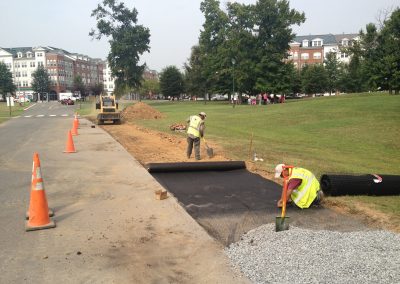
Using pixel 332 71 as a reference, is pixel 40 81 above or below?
above

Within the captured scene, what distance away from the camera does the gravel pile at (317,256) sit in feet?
13.7

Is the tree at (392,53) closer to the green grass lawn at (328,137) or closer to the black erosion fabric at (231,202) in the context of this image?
the green grass lawn at (328,137)

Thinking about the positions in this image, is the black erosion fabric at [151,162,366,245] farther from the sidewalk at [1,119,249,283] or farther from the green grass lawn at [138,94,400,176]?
the green grass lawn at [138,94,400,176]

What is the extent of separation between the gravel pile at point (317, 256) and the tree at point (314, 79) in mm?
75173

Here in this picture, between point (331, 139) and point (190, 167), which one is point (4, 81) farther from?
point (190, 167)

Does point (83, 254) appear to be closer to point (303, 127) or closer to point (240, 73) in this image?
point (303, 127)

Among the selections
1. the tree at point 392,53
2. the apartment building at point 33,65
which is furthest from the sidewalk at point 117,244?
the apartment building at point 33,65

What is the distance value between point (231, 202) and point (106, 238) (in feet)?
9.26

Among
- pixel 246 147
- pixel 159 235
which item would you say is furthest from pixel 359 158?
pixel 159 235

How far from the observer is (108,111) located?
30.9 m

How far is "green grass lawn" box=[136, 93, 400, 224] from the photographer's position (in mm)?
12227

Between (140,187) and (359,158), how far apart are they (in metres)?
9.18

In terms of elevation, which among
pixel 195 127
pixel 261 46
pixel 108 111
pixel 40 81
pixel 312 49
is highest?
pixel 312 49

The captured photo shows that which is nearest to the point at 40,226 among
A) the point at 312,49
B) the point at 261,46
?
the point at 261,46
